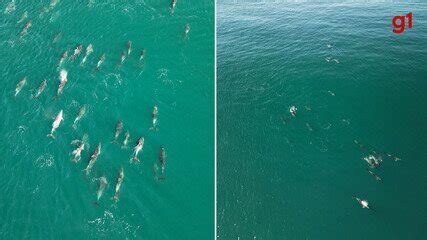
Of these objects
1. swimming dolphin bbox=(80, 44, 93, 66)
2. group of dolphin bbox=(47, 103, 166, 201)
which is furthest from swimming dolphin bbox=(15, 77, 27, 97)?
group of dolphin bbox=(47, 103, 166, 201)

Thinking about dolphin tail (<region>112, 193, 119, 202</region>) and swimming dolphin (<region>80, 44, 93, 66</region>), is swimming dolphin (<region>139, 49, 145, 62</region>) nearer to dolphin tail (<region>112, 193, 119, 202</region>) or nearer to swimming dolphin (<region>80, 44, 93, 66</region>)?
swimming dolphin (<region>80, 44, 93, 66</region>)

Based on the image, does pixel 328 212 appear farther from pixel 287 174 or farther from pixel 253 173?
pixel 253 173

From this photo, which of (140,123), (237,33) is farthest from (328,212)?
(237,33)

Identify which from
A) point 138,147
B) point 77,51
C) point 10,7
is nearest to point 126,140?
point 138,147

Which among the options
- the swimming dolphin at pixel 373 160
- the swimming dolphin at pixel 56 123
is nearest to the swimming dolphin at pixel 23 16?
the swimming dolphin at pixel 56 123

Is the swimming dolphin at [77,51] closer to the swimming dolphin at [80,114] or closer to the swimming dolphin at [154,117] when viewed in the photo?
the swimming dolphin at [80,114]
